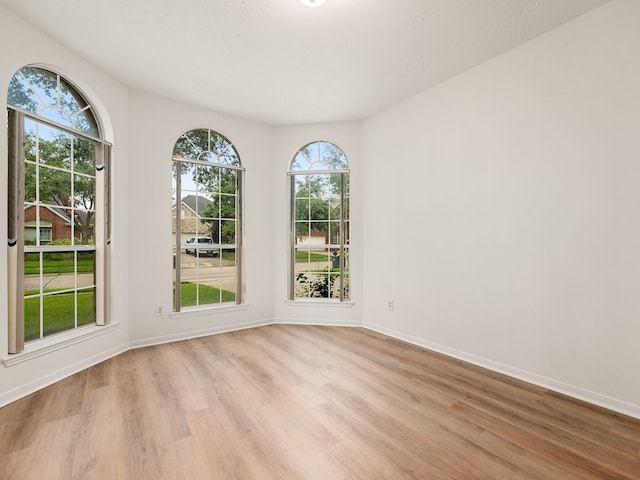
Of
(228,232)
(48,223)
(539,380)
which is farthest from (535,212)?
(48,223)

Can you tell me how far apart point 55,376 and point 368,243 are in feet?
12.0

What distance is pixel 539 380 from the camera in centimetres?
272

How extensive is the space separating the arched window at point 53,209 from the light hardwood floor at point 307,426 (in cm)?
66

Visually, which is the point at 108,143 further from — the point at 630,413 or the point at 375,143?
the point at 630,413

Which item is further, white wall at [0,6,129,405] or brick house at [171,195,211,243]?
brick house at [171,195,211,243]

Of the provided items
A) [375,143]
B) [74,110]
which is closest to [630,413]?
[375,143]

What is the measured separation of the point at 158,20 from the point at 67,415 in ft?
9.97

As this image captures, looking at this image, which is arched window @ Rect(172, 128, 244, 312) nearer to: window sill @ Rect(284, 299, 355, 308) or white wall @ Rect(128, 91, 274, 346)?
white wall @ Rect(128, 91, 274, 346)

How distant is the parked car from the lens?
415 centimetres

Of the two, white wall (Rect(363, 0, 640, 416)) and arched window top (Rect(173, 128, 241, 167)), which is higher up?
arched window top (Rect(173, 128, 241, 167))

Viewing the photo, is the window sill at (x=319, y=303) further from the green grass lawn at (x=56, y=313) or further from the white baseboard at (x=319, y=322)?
the green grass lawn at (x=56, y=313)

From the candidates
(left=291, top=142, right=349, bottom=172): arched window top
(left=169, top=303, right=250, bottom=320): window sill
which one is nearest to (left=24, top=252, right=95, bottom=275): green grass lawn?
(left=169, top=303, right=250, bottom=320): window sill

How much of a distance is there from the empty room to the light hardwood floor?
2 cm

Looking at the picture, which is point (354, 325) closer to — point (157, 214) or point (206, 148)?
point (157, 214)
